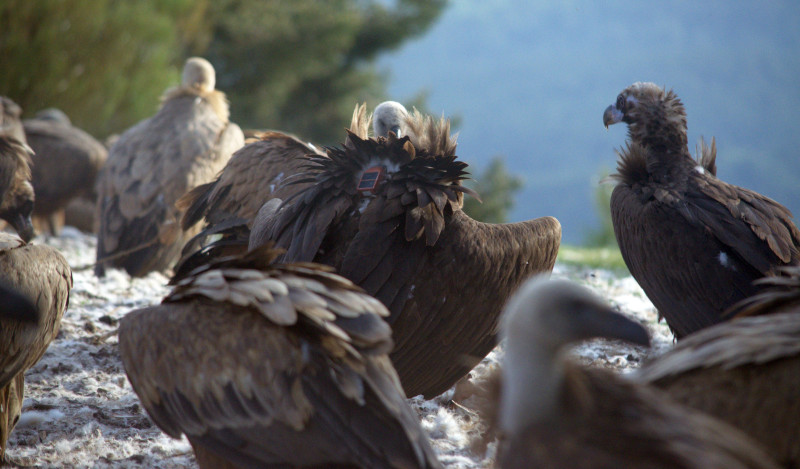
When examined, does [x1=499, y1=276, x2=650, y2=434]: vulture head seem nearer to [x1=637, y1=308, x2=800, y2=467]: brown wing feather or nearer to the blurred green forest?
[x1=637, y1=308, x2=800, y2=467]: brown wing feather

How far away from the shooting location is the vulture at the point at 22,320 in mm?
3217

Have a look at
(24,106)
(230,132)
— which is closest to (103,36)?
(24,106)

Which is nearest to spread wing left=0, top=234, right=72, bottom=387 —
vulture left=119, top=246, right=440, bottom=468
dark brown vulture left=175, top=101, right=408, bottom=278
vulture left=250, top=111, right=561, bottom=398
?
A: vulture left=119, top=246, right=440, bottom=468

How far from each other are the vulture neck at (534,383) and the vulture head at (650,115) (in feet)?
9.93

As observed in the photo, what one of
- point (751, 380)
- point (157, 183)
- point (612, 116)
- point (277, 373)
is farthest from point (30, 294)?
point (157, 183)

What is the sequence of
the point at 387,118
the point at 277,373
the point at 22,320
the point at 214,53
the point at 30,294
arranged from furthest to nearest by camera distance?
the point at 214,53 → the point at 387,118 → the point at 30,294 → the point at 22,320 → the point at 277,373

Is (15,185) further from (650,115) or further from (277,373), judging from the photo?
(650,115)

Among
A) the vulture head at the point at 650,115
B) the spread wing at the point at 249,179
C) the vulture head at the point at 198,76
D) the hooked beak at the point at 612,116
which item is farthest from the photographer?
the vulture head at the point at 198,76

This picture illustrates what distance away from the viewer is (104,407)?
3980 millimetres

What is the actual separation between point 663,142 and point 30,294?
11.4 feet

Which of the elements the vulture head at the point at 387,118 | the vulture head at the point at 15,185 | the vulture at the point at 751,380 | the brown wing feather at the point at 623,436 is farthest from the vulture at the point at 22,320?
the vulture at the point at 751,380

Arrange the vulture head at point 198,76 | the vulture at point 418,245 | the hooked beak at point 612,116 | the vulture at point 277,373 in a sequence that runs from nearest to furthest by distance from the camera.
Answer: the vulture at point 277,373 < the vulture at point 418,245 < the hooked beak at point 612,116 < the vulture head at point 198,76

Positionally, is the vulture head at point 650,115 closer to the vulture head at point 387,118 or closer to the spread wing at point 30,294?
the vulture head at point 387,118

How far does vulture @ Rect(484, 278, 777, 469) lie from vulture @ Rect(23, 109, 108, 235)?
9.15m
